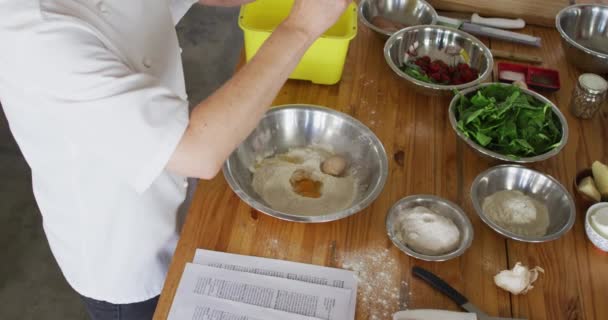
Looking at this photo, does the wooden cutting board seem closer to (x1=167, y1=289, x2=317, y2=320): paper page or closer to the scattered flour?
the scattered flour

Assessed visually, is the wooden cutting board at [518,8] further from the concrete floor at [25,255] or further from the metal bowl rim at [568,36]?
the concrete floor at [25,255]

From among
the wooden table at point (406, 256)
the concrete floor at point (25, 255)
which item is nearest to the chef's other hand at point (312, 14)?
the wooden table at point (406, 256)

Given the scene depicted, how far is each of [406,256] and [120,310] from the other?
0.63 meters

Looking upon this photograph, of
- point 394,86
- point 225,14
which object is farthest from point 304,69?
point 225,14

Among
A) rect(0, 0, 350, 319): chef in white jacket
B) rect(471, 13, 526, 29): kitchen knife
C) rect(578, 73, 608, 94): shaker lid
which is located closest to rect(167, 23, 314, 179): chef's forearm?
rect(0, 0, 350, 319): chef in white jacket

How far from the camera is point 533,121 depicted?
121cm

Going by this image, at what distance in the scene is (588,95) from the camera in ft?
4.19

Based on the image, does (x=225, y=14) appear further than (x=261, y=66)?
Yes

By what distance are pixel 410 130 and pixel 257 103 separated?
1.68ft

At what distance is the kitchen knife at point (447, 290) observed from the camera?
0.92 m

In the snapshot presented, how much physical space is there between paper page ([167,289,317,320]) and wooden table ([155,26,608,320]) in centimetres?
2

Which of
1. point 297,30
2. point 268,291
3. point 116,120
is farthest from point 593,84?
point 116,120

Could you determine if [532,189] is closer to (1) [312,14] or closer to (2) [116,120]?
(1) [312,14]

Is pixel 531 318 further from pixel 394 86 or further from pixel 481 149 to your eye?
pixel 394 86
